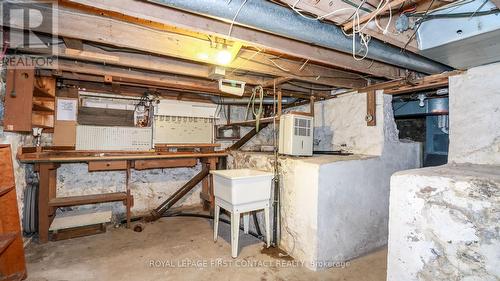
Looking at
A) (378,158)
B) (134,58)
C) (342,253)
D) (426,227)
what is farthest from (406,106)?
(134,58)

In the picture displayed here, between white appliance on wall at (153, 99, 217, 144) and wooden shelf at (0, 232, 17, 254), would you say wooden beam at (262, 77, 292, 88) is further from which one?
wooden shelf at (0, 232, 17, 254)

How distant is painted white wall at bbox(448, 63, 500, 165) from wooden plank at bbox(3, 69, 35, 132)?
3.66 m

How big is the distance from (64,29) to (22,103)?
3.83 feet

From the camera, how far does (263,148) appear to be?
327 centimetres

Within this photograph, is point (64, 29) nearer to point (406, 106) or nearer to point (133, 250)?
point (133, 250)

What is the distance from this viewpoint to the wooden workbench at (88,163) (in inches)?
96.9

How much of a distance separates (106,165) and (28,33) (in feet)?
4.93

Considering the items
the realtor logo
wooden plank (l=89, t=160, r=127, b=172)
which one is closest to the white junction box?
wooden plank (l=89, t=160, r=127, b=172)

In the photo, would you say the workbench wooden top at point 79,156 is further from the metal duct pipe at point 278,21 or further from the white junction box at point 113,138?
the metal duct pipe at point 278,21

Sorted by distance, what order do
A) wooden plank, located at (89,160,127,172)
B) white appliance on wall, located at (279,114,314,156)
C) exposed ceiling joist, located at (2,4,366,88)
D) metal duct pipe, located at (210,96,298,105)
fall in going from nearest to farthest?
exposed ceiling joist, located at (2,4,366,88) → white appliance on wall, located at (279,114,314,156) → wooden plank, located at (89,160,127,172) → metal duct pipe, located at (210,96,298,105)

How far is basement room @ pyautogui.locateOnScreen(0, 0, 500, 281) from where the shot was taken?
4.01 ft

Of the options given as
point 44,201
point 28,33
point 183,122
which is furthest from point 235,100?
point 44,201

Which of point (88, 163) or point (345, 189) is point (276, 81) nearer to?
point (345, 189)

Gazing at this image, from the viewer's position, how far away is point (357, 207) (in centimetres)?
227
